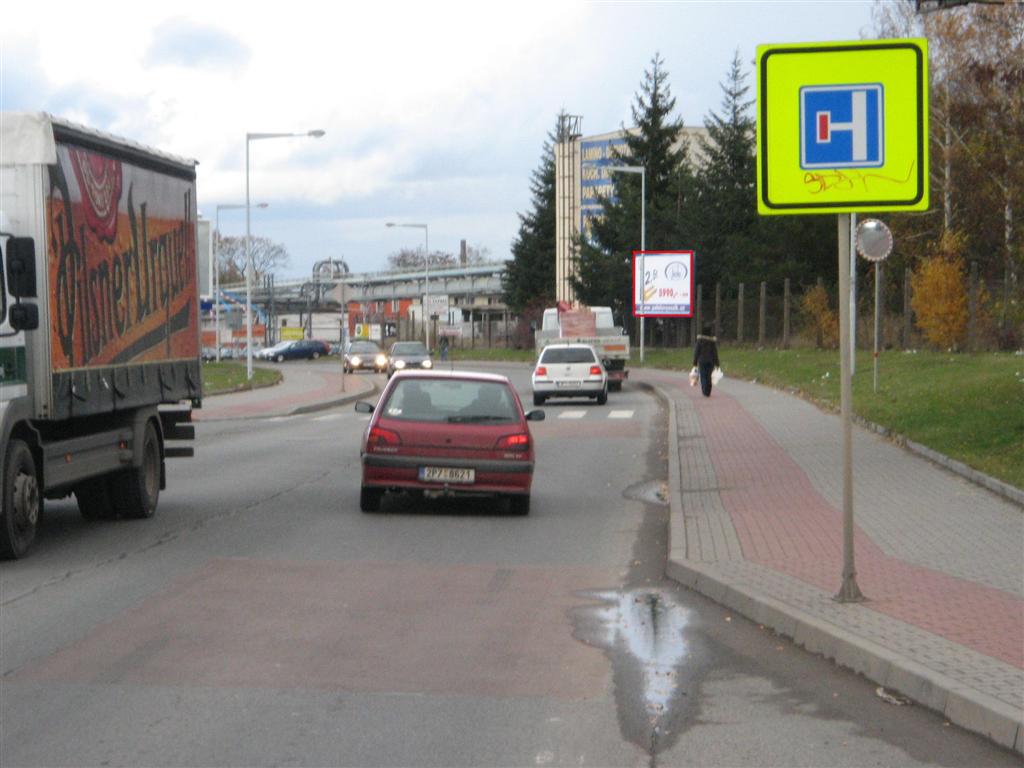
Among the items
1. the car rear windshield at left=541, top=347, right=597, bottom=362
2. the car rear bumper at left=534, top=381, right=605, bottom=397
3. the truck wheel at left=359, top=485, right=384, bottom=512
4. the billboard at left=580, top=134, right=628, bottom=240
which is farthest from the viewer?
the billboard at left=580, top=134, right=628, bottom=240

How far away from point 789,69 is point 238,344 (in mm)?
107154

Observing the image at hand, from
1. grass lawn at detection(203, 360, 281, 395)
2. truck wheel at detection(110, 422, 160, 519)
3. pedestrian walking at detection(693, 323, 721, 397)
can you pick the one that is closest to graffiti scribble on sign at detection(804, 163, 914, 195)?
truck wheel at detection(110, 422, 160, 519)

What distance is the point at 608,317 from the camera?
2028 inches

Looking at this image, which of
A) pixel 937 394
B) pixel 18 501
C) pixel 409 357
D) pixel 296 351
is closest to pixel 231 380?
pixel 409 357

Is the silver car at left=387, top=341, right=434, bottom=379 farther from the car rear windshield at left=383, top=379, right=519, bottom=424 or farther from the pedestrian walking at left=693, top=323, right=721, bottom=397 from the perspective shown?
the car rear windshield at left=383, top=379, right=519, bottom=424

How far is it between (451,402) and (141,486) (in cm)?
314

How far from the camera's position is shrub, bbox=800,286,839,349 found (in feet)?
159

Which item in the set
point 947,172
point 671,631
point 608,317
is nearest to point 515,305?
point 608,317

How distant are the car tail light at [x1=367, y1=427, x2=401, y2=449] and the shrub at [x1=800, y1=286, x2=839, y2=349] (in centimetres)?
3524

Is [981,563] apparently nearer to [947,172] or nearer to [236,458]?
[236,458]

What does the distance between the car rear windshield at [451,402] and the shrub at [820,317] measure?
3430 cm

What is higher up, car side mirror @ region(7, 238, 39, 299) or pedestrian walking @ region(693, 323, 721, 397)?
car side mirror @ region(7, 238, 39, 299)

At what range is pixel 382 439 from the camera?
1444 cm

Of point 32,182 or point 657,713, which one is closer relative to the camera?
point 657,713
